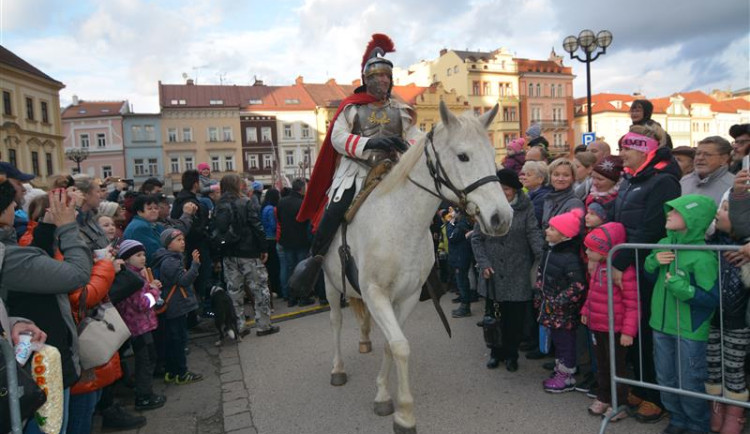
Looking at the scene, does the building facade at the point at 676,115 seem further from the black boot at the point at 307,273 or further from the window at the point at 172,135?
the black boot at the point at 307,273

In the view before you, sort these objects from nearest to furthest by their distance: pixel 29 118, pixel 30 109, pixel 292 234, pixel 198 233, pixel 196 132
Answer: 1. pixel 198 233
2. pixel 292 234
3. pixel 29 118
4. pixel 30 109
5. pixel 196 132

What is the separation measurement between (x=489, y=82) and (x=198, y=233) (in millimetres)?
49044

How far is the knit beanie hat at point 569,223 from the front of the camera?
3.88 m

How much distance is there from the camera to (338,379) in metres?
4.33

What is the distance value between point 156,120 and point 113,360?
46.0 m

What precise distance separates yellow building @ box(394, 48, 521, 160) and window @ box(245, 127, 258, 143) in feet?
70.1

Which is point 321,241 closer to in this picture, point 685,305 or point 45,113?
point 685,305

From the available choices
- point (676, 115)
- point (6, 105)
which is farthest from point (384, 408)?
point (676, 115)

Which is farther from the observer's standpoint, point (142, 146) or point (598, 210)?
point (142, 146)

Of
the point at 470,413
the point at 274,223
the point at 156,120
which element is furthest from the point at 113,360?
the point at 156,120

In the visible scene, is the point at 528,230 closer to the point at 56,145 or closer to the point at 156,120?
the point at 56,145

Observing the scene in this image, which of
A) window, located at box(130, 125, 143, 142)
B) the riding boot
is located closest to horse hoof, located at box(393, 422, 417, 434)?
the riding boot

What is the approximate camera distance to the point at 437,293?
158 inches

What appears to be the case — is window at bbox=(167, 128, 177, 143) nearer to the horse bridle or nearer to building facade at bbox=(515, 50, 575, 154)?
building facade at bbox=(515, 50, 575, 154)
